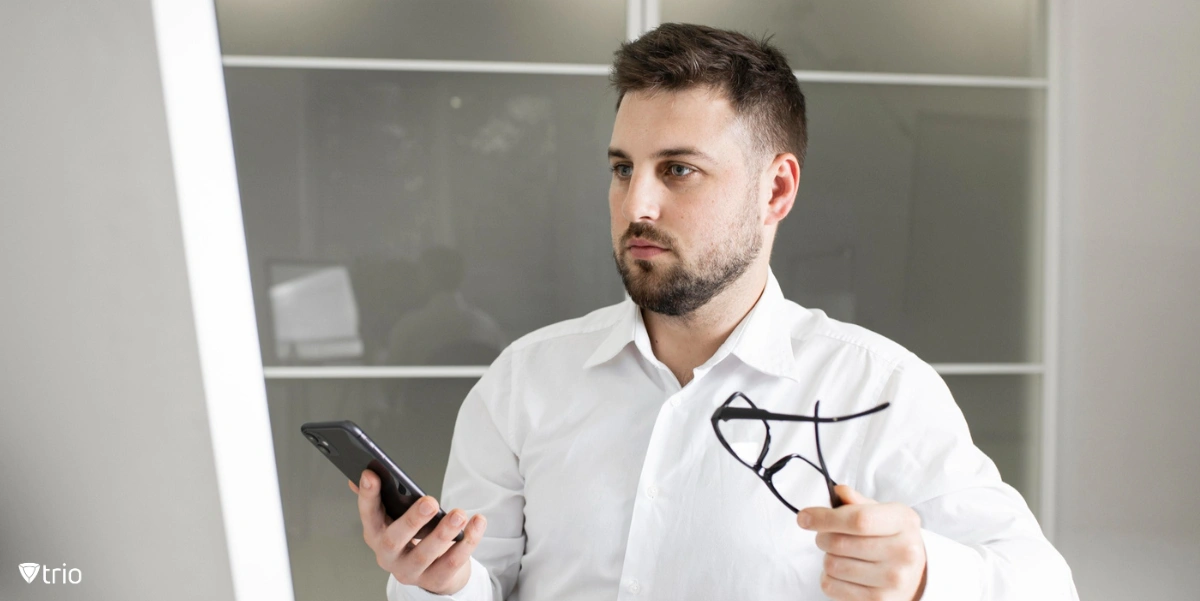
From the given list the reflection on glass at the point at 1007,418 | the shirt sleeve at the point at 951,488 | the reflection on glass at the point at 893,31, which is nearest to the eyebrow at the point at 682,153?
the shirt sleeve at the point at 951,488

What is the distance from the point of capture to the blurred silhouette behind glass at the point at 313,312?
216cm

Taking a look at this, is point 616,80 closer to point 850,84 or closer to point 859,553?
point 859,553

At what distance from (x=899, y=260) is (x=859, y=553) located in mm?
1576

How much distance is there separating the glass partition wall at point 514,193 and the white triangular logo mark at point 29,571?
875mm

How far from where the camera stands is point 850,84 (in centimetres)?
224

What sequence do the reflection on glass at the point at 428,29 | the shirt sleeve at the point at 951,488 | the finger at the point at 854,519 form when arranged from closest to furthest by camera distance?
1. the finger at the point at 854,519
2. the shirt sleeve at the point at 951,488
3. the reflection on glass at the point at 428,29

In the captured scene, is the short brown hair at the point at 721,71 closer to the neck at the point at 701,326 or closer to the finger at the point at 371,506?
the neck at the point at 701,326

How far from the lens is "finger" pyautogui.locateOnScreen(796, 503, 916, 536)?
787 mm

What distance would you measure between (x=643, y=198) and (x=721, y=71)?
0.76 feet

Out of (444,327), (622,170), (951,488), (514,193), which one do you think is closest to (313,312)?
(444,327)

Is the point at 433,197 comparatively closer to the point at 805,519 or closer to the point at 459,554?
the point at 459,554

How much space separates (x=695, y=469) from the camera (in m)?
1.24

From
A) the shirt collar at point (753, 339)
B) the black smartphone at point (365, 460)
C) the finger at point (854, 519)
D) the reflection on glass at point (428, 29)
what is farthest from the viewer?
the reflection on glass at point (428, 29)

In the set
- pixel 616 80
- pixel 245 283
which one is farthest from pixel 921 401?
pixel 245 283
